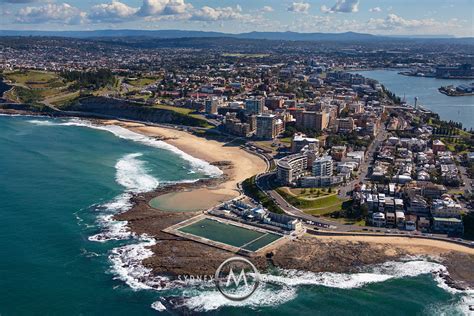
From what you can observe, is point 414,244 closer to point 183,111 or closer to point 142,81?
point 183,111

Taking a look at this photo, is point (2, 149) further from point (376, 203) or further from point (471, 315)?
point (471, 315)

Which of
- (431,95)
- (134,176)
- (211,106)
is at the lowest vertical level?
(134,176)

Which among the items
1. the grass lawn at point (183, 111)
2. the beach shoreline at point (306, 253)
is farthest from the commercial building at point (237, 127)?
the beach shoreline at point (306, 253)

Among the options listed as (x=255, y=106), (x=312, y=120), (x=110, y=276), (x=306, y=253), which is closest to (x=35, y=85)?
(x=255, y=106)

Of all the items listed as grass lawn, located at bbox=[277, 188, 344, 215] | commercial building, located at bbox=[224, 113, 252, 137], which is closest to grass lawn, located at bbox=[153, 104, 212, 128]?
commercial building, located at bbox=[224, 113, 252, 137]

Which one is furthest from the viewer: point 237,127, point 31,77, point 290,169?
point 31,77

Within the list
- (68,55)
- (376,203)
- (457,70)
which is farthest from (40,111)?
(457,70)
